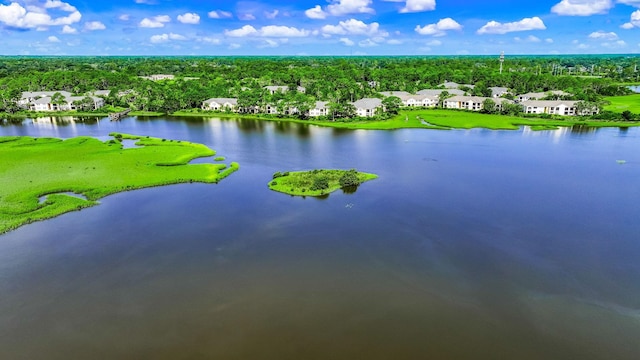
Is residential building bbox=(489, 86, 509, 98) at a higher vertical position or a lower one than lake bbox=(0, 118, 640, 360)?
higher

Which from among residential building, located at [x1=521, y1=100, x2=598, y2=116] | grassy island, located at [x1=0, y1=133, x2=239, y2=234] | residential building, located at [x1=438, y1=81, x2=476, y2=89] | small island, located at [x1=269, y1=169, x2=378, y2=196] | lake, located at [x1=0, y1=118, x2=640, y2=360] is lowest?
lake, located at [x1=0, y1=118, x2=640, y2=360]

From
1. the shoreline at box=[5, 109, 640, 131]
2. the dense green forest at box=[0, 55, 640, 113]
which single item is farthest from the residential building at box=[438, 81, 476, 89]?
the shoreline at box=[5, 109, 640, 131]

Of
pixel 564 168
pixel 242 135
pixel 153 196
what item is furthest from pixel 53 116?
pixel 564 168

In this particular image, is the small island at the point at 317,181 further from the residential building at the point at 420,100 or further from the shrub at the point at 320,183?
the residential building at the point at 420,100

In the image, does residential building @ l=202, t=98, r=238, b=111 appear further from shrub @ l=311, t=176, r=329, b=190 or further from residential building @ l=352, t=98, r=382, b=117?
shrub @ l=311, t=176, r=329, b=190

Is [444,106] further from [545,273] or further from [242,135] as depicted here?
[545,273]
